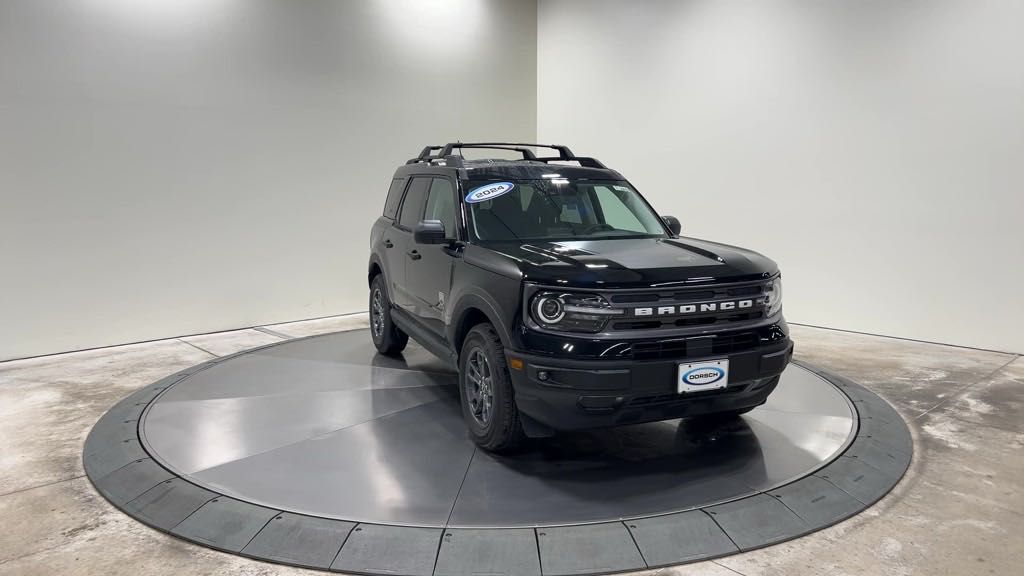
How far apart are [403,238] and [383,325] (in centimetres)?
98

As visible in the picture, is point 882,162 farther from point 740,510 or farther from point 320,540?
point 320,540

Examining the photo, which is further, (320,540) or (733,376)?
(733,376)

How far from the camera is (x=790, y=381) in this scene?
5180 mm

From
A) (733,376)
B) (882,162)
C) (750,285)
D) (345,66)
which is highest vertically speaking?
(345,66)

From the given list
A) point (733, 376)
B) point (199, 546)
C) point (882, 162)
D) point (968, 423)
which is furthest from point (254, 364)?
point (882, 162)

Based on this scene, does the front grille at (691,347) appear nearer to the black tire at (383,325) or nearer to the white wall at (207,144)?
the black tire at (383,325)

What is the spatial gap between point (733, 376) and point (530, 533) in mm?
1266

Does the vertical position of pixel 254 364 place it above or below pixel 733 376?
below

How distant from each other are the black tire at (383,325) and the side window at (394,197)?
1.78ft

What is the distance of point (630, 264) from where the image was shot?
352 cm

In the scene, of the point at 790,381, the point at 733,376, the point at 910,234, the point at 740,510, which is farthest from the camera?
the point at 910,234

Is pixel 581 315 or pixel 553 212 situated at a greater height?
pixel 553 212

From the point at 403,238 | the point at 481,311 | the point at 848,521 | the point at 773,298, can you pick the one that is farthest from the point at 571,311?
the point at 403,238

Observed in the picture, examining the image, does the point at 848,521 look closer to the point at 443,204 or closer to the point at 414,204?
the point at 443,204
